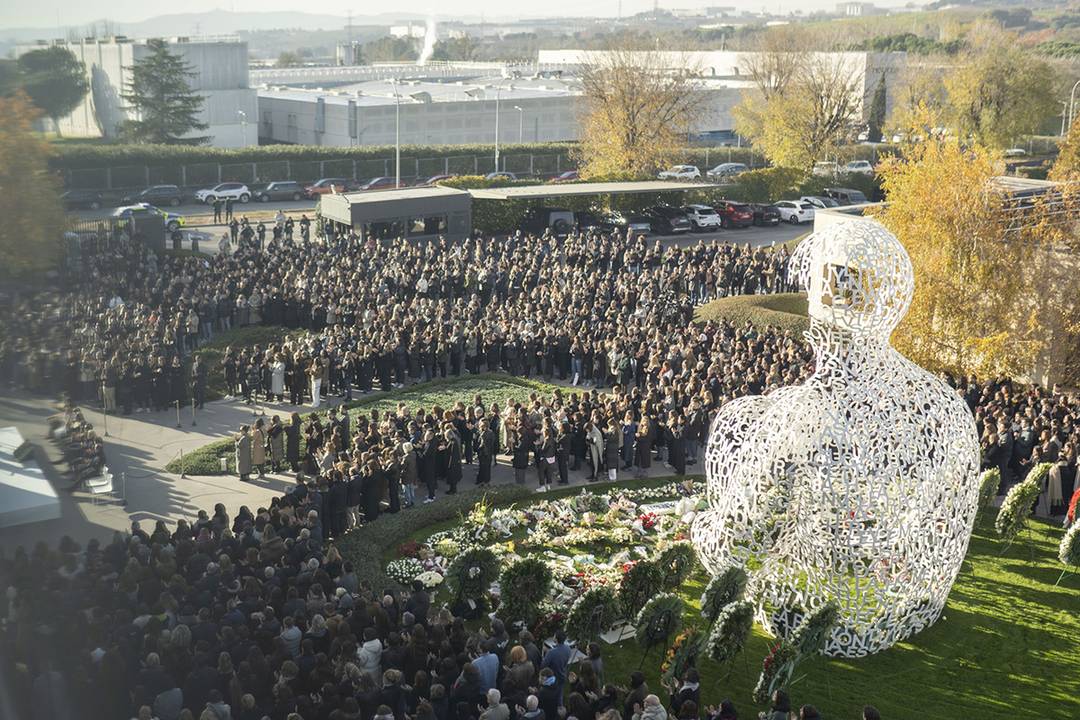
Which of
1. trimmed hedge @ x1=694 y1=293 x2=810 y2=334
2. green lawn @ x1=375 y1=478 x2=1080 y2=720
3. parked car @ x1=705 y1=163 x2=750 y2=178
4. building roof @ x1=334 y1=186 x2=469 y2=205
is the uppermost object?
building roof @ x1=334 y1=186 x2=469 y2=205

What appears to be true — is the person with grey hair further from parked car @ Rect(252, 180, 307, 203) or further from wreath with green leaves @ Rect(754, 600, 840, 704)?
parked car @ Rect(252, 180, 307, 203)

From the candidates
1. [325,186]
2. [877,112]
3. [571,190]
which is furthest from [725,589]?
[877,112]

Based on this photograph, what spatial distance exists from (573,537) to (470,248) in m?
20.5

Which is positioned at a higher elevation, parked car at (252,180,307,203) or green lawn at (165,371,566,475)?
parked car at (252,180,307,203)

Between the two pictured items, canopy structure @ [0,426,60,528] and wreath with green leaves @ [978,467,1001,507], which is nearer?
canopy structure @ [0,426,60,528]

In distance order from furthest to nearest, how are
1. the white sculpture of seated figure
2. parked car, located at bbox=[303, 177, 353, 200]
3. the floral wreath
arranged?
parked car, located at bbox=[303, 177, 353, 200], the white sculpture of seated figure, the floral wreath

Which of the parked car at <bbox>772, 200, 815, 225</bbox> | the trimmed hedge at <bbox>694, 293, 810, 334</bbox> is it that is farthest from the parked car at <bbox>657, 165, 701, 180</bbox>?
the trimmed hedge at <bbox>694, 293, 810, 334</bbox>

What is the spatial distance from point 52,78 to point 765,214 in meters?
46.4

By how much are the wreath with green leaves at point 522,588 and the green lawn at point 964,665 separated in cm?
125

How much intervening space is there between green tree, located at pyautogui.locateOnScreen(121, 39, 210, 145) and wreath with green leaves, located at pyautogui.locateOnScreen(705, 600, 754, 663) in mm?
42556

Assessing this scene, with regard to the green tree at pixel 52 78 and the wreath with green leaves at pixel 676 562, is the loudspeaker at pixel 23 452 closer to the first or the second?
the green tree at pixel 52 78

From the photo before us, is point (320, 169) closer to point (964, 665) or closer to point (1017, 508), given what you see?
point (1017, 508)

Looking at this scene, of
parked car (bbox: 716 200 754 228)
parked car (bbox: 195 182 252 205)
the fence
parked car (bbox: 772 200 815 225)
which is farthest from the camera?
parked car (bbox: 195 182 252 205)

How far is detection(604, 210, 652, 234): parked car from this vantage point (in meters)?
47.2
